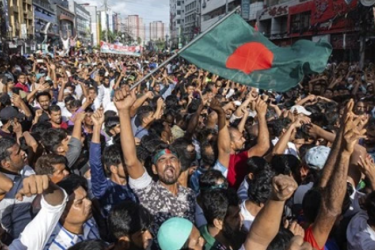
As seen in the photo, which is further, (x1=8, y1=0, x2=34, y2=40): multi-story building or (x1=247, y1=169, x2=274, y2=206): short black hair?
(x1=8, y1=0, x2=34, y2=40): multi-story building

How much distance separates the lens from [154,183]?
326 cm

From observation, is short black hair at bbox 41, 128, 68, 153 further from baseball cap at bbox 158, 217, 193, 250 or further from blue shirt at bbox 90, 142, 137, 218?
baseball cap at bbox 158, 217, 193, 250

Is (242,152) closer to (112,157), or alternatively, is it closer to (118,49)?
(112,157)

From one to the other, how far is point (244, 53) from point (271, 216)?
100 inches

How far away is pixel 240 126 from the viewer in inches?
206

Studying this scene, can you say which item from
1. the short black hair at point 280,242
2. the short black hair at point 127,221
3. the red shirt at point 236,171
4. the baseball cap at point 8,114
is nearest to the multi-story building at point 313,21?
the red shirt at point 236,171

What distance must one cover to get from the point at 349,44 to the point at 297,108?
62.7 feet

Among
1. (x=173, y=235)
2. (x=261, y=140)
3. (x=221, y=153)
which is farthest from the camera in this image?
(x=261, y=140)

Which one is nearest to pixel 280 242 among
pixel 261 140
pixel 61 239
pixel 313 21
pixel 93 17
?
pixel 61 239

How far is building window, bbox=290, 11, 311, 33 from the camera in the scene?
30797mm

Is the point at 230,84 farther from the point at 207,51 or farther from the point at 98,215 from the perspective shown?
the point at 98,215

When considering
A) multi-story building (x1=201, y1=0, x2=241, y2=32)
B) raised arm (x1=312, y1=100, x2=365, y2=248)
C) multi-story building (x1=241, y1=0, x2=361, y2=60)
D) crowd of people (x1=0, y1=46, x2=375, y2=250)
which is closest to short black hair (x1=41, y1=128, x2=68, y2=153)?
crowd of people (x1=0, y1=46, x2=375, y2=250)

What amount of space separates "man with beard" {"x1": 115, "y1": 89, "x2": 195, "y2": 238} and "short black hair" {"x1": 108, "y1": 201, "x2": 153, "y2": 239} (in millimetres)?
434

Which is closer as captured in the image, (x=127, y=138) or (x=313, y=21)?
(x=127, y=138)
